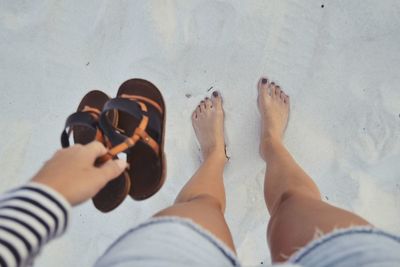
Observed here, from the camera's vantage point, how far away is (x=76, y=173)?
619 millimetres

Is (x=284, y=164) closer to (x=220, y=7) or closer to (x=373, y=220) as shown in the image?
(x=373, y=220)

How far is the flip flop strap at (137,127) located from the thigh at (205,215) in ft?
0.64

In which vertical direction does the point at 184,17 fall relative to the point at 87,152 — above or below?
above

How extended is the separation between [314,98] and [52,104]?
0.87 m

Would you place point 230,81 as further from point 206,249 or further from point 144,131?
point 206,249

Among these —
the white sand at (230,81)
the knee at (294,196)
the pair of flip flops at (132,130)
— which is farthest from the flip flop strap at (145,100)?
the knee at (294,196)

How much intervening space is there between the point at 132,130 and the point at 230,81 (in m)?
0.37

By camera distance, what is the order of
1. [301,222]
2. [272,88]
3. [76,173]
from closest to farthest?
1. [76,173]
2. [301,222]
3. [272,88]

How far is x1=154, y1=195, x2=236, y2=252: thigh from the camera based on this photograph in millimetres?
772

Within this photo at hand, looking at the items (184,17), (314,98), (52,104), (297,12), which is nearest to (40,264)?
(52,104)

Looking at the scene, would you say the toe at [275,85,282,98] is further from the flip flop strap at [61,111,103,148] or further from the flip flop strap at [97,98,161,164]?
the flip flop strap at [61,111,103,148]

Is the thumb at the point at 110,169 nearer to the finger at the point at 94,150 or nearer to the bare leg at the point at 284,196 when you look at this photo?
the finger at the point at 94,150

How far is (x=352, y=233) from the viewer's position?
662 mm

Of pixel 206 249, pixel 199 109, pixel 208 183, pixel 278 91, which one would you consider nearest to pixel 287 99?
pixel 278 91
